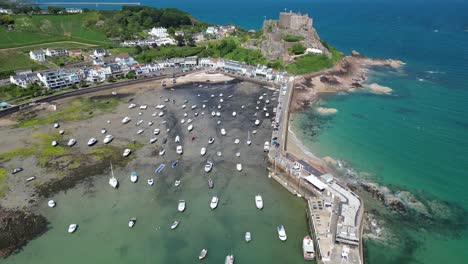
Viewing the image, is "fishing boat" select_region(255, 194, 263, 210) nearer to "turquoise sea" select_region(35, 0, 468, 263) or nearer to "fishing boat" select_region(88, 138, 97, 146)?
"turquoise sea" select_region(35, 0, 468, 263)

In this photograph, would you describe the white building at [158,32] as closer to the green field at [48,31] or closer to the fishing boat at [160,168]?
the green field at [48,31]

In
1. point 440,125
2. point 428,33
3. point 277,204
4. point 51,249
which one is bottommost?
point 51,249

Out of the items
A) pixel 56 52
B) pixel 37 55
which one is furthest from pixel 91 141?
pixel 56 52

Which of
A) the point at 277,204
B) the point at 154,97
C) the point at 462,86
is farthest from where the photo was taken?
the point at 462,86

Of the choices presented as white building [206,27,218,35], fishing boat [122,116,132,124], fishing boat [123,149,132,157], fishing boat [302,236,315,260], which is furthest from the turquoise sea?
white building [206,27,218,35]

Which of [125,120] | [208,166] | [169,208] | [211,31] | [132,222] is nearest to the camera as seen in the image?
[132,222]

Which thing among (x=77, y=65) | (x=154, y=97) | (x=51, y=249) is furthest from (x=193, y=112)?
(x=77, y=65)

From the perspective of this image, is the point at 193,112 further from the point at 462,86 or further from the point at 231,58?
the point at 462,86

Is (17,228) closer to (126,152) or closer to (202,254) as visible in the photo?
(126,152)
